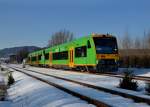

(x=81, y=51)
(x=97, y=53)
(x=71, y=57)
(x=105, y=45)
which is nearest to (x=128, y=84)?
(x=97, y=53)

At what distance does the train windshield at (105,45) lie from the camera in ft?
112

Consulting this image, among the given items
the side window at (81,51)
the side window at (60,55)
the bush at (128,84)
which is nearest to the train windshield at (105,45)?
the side window at (81,51)

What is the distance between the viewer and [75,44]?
40.5 m

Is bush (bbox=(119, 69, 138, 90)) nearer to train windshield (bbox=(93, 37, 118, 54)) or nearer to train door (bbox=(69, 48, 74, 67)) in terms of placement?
train windshield (bbox=(93, 37, 118, 54))

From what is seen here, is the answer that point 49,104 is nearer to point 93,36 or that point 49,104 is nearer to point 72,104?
point 72,104

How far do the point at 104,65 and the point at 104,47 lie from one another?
168cm

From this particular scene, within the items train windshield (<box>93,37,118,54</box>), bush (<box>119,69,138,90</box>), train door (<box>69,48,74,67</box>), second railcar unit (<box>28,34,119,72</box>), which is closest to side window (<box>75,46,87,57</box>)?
second railcar unit (<box>28,34,119,72</box>)

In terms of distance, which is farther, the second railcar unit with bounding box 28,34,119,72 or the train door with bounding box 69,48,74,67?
the train door with bounding box 69,48,74,67

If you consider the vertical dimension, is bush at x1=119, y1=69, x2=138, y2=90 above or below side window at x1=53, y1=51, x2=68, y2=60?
below

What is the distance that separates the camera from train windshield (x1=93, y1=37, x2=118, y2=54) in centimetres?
3403

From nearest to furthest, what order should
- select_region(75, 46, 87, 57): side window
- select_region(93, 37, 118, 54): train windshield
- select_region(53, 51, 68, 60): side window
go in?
select_region(93, 37, 118, 54): train windshield
select_region(75, 46, 87, 57): side window
select_region(53, 51, 68, 60): side window

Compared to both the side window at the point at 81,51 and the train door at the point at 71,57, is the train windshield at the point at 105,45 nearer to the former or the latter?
the side window at the point at 81,51

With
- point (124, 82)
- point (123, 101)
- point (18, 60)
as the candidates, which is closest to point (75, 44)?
point (124, 82)

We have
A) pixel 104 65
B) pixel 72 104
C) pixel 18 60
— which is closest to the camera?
pixel 72 104
